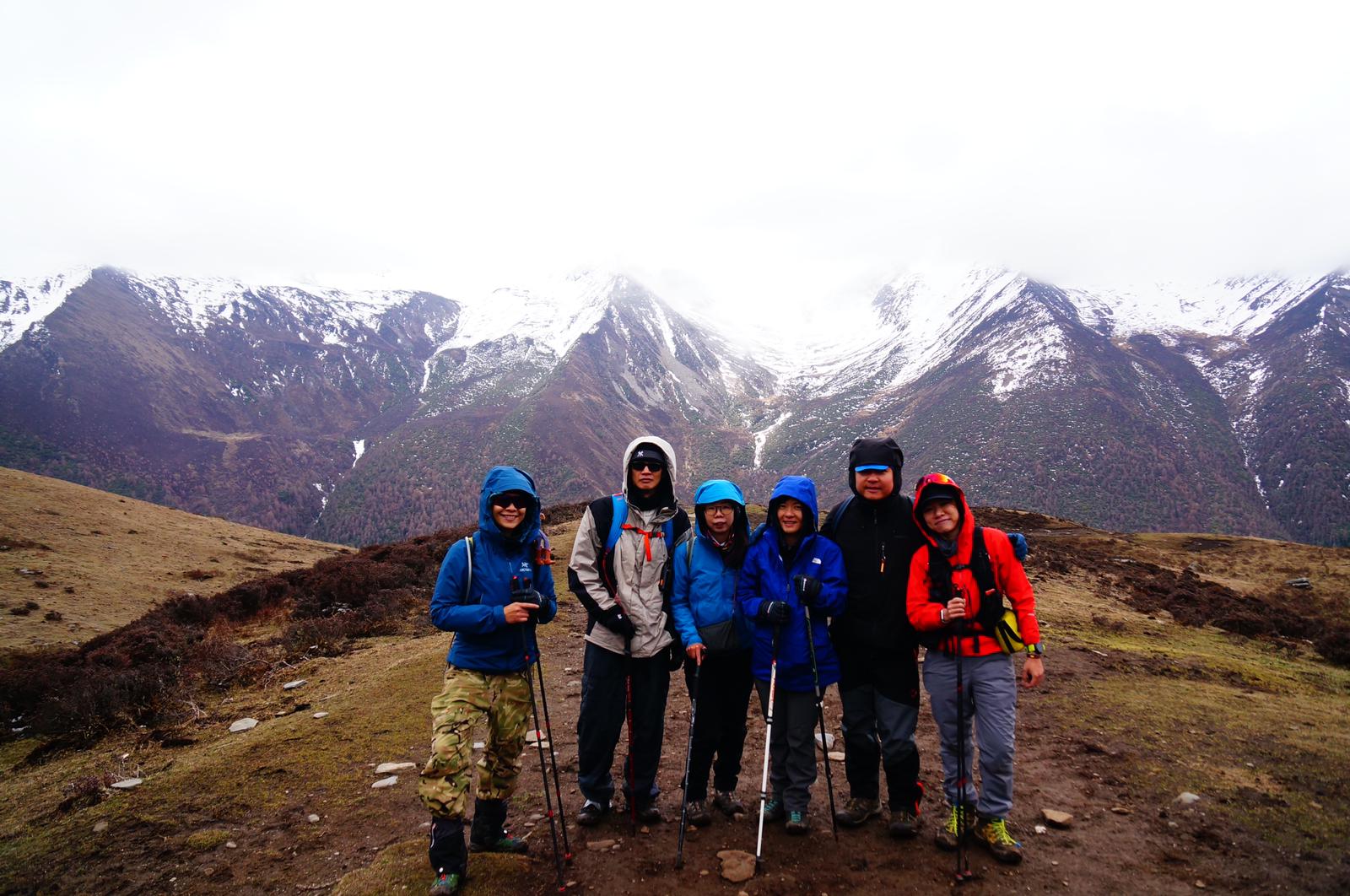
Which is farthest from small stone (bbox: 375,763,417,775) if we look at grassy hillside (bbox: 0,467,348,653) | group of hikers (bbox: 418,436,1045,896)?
grassy hillside (bbox: 0,467,348,653)

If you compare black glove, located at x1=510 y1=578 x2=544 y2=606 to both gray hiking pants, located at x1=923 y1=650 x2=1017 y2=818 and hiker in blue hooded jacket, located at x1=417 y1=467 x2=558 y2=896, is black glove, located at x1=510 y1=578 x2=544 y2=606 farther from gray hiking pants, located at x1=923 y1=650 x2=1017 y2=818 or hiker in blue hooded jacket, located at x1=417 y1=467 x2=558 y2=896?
gray hiking pants, located at x1=923 y1=650 x2=1017 y2=818

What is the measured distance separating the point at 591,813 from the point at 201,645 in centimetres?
943

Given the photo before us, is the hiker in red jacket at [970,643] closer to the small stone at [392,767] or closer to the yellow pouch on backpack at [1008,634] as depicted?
the yellow pouch on backpack at [1008,634]

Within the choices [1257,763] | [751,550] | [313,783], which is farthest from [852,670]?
[313,783]

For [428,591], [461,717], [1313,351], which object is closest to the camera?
[461,717]

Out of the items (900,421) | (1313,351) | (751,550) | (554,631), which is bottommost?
(554,631)

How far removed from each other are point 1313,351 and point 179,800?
240612mm

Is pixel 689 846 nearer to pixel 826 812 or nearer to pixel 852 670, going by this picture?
pixel 826 812

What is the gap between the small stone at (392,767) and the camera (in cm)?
672

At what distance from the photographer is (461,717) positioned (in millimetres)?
4582

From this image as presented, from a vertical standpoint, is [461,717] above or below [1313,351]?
below

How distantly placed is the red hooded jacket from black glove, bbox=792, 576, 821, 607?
78cm

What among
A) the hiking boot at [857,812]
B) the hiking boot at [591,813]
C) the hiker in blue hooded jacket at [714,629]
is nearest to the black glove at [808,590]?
the hiker in blue hooded jacket at [714,629]

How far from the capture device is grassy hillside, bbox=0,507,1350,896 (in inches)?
180
